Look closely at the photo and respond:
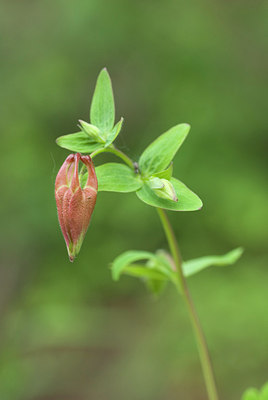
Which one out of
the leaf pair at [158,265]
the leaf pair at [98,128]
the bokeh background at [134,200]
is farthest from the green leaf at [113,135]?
the bokeh background at [134,200]

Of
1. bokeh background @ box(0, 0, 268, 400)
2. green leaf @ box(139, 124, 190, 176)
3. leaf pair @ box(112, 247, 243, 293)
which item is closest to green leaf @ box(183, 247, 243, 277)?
leaf pair @ box(112, 247, 243, 293)

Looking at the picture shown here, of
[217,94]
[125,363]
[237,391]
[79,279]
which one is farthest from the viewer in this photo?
[217,94]

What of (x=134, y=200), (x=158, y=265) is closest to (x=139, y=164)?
(x=158, y=265)

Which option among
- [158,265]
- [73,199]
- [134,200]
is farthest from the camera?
[134,200]

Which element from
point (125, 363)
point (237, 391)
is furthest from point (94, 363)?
point (237, 391)

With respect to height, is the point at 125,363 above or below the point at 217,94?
below

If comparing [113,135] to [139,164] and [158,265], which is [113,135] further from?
[158,265]

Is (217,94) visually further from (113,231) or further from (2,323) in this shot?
(2,323)

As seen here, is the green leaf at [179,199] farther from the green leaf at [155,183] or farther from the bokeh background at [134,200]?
the bokeh background at [134,200]
